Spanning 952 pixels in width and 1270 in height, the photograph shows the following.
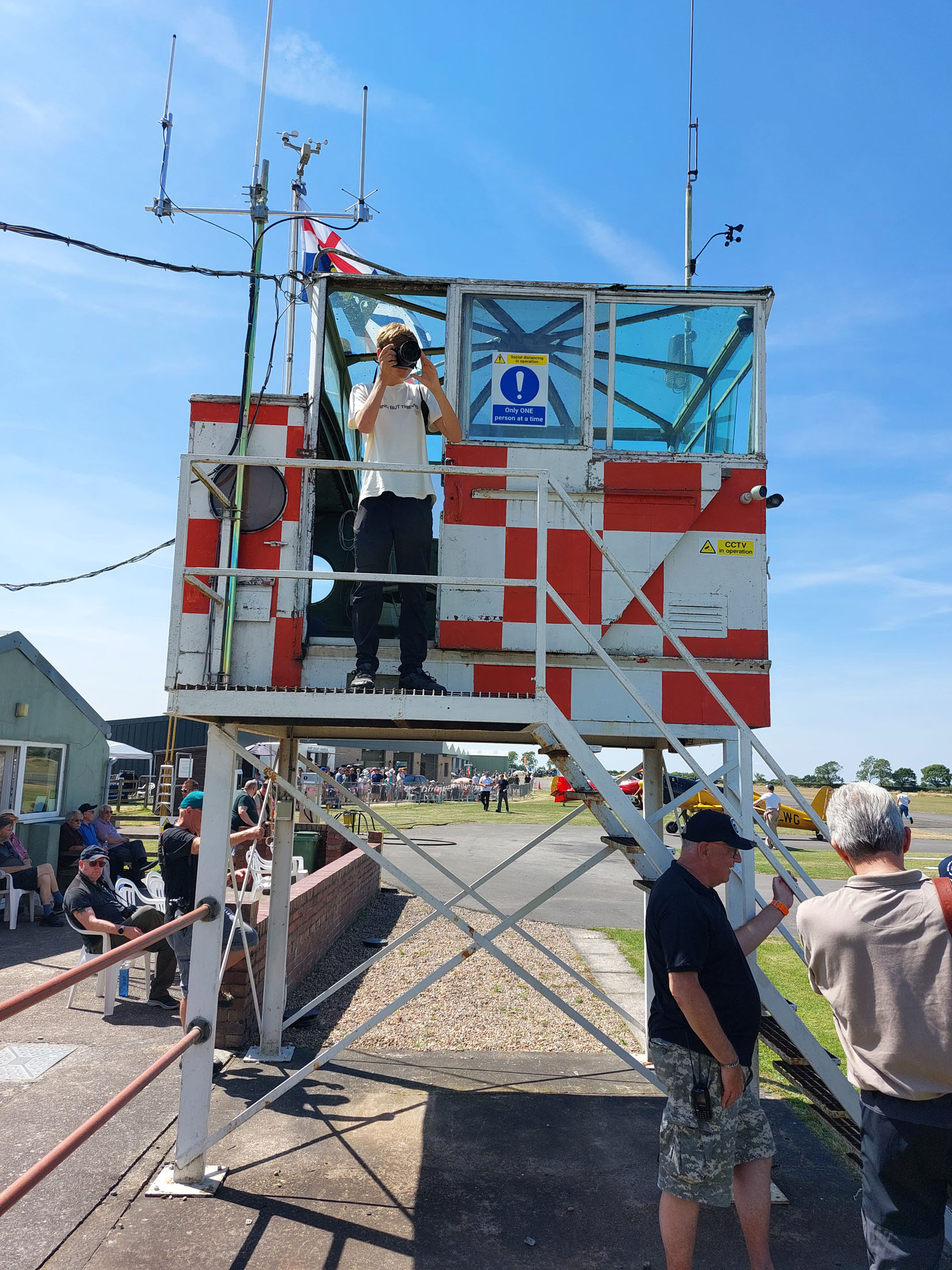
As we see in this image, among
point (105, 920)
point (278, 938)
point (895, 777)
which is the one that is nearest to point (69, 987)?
point (278, 938)

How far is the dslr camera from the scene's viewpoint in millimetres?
4051

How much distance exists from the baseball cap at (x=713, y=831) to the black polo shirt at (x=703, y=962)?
147mm

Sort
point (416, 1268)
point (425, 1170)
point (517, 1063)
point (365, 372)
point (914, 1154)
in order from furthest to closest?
point (517, 1063), point (365, 372), point (425, 1170), point (416, 1268), point (914, 1154)

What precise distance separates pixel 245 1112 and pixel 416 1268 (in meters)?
1.11

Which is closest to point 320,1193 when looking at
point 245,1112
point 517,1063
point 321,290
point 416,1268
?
point 245,1112

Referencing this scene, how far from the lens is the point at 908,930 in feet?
7.75

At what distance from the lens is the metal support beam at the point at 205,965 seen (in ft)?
13.4

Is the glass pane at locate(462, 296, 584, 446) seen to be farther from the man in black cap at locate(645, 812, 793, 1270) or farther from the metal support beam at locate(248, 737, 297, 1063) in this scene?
the metal support beam at locate(248, 737, 297, 1063)

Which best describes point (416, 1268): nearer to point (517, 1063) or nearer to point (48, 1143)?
point (48, 1143)

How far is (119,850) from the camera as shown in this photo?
11266 millimetres

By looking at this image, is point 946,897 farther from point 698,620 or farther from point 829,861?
point 829,861

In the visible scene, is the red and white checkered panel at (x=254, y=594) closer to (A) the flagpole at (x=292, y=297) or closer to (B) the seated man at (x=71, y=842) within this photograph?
(A) the flagpole at (x=292, y=297)

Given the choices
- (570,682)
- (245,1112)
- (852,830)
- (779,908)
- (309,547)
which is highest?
(309,547)

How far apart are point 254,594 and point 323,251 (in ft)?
7.38
